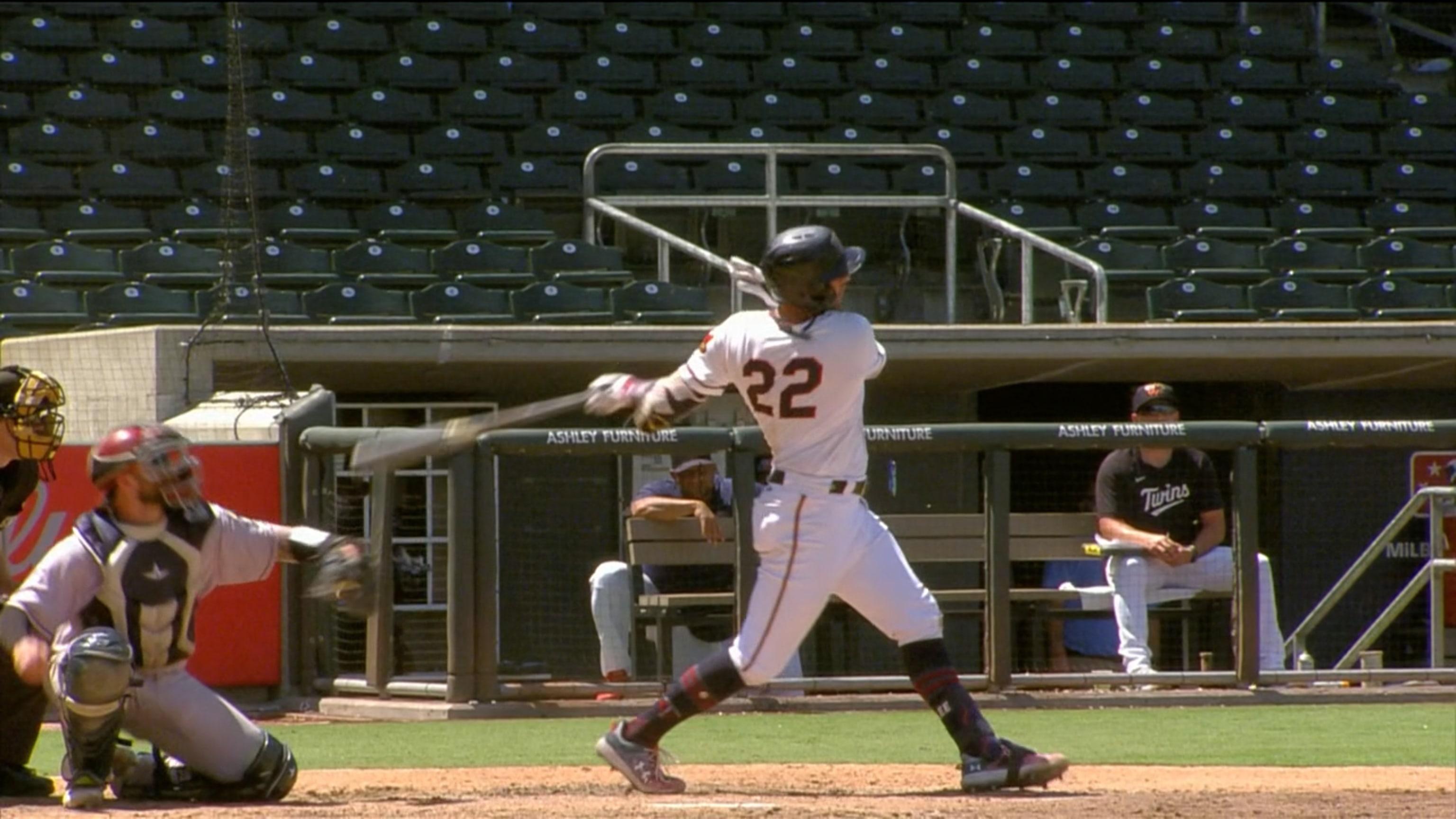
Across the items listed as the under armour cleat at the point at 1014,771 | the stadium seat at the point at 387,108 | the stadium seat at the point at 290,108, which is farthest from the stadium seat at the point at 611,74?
the under armour cleat at the point at 1014,771

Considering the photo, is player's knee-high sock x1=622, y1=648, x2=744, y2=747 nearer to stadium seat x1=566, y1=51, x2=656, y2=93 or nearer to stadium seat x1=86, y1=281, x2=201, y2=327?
stadium seat x1=86, y1=281, x2=201, y2=327

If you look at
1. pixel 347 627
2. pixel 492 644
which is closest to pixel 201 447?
pixel 347 627

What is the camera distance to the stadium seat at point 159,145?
1345 centimetres

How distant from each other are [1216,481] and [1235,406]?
4114 millimetres

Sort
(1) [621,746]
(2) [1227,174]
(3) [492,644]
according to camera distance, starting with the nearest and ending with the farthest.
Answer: (1) [621,746] < (3) [492,644] < (2) [1227,174]

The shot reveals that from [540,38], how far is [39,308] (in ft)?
16.2

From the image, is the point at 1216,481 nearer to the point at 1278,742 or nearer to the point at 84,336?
the point at 1278,742

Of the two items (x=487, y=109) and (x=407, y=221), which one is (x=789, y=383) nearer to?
(x=407, y=221)

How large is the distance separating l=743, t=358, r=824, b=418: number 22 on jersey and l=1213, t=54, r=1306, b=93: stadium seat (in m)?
10.8

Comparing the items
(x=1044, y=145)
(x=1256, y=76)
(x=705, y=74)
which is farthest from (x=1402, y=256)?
(x=705, y=74)

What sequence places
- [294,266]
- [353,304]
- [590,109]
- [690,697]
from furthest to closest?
[590,109], [294,266], [353,304], [690,697]

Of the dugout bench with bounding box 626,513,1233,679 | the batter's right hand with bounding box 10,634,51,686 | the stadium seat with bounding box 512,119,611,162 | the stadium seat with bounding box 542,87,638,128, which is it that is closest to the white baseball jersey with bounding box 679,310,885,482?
the batter's right hand with bounding box 10,634,51,686

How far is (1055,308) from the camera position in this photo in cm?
1280

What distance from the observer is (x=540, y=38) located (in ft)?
49.9
